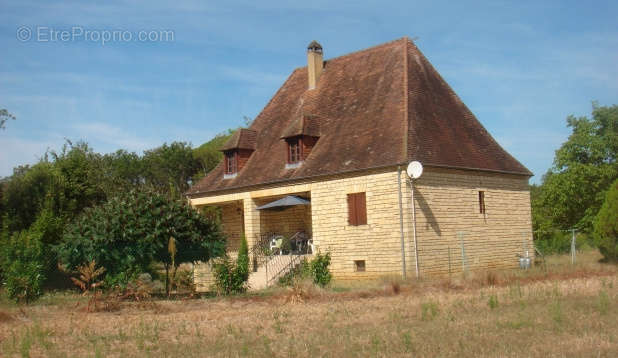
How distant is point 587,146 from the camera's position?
41.0 metres

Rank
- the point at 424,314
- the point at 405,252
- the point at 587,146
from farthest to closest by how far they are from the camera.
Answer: the point at 587,146 → the point at 405,252 → the point at 424,314

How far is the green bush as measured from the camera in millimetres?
17312

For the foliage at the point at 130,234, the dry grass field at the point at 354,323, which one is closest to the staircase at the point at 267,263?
the foliage at the point at 130,234

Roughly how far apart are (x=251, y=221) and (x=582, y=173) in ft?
75.2

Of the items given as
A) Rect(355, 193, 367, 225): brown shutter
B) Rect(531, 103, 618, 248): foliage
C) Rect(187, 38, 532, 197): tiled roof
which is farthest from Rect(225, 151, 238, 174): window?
Rect(531, 103, 618, 248): foliage

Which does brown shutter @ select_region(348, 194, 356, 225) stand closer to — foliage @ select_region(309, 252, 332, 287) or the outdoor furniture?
foliage @ select_region(309, 252, 332, 287)

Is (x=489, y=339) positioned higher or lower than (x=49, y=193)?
lower

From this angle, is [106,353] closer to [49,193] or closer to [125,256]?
[125,256]

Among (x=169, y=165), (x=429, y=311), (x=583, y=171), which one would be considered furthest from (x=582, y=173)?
(x=429, y=311)

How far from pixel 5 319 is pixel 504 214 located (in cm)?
1766

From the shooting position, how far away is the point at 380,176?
22.0 metres

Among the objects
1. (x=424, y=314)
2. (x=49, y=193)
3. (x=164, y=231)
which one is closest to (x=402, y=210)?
(x=164, y=231)

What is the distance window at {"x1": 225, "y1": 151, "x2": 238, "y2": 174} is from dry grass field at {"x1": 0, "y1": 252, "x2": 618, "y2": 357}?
11.5m

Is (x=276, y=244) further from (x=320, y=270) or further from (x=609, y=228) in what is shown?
(x=609, y=228)
